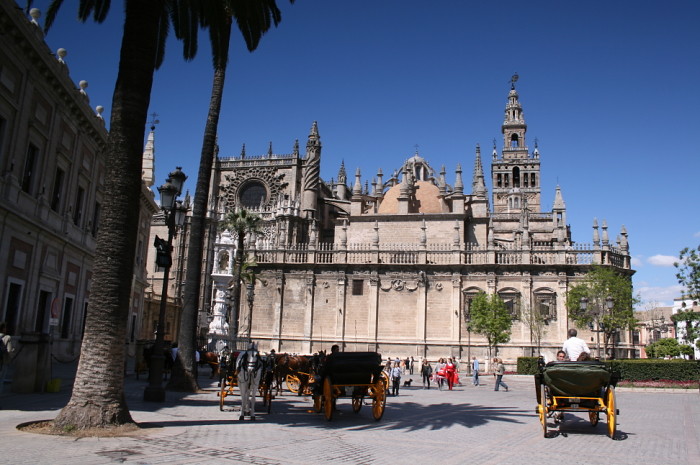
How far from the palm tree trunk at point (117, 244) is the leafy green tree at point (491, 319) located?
26379 mm

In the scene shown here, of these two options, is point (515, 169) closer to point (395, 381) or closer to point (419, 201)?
point (419, 201)

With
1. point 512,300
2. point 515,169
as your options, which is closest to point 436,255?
point 512,300

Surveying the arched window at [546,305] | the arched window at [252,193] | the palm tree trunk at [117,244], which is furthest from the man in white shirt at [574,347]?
the arched window at [252,193]

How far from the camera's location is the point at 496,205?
7900cm

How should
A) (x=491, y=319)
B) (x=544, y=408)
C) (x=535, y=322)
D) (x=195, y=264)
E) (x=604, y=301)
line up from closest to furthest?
(x=544, y=408) → (x=195, y=264) → (x=604, y=301) → (x=491, y=319) → (x=535, y=322)

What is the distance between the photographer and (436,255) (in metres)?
37.2

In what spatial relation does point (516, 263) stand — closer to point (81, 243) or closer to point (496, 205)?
point (81, 243)

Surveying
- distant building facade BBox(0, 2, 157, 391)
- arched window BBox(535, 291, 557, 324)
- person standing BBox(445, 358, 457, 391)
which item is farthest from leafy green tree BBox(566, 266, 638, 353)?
distant building facade BBox(0, 2, 157, 391)

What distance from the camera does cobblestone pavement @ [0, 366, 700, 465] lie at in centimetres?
662

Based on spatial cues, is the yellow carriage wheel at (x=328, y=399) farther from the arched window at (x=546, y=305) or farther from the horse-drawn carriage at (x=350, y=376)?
the arched window at (x=546, y=305)

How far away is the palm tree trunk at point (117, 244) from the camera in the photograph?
322 inches

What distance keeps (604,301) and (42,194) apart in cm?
2863

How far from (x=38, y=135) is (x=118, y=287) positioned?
10966 millimetres

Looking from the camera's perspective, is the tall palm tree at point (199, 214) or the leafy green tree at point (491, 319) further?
the leafy green tree at point (491, 319)
